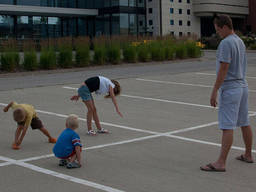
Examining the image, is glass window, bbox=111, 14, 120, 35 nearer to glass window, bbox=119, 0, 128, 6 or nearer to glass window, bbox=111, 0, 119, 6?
glass window, bbox=111, 0, 119, 6

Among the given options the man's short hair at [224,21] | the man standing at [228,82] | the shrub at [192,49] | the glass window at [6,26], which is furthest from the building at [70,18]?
the man standing at [228,82]

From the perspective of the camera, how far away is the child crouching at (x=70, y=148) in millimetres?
5941

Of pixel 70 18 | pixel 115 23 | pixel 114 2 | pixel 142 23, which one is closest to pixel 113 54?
pixel 114 2

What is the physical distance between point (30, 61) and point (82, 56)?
3160 mm

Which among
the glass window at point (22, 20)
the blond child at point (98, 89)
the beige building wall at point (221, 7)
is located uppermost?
the beige building wall at point (221, 7)

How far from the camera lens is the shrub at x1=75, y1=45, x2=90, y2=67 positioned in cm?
2417

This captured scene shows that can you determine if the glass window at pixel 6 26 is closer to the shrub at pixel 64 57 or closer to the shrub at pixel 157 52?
the shrub at pixel 157 52

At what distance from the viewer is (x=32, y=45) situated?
2305 cm

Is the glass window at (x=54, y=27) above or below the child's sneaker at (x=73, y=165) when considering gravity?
above

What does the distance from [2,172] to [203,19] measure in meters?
60.2

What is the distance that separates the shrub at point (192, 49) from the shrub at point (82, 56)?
7731 mm

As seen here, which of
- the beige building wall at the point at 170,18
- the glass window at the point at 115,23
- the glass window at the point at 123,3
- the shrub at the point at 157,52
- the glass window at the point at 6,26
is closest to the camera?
the shrub at the point at 157,52

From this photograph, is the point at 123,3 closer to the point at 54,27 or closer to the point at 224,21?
the point at 54,27

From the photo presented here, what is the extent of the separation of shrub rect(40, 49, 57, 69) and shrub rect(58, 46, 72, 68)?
20.9 inches
